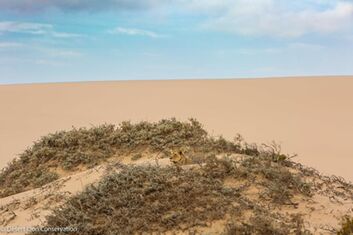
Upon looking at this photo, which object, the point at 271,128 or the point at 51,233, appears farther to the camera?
the point at 271,128

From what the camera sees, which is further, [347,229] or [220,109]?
[220,109]

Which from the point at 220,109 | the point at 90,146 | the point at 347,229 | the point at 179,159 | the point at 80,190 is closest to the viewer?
the point at 347,229

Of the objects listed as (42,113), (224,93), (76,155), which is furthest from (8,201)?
(224,93)

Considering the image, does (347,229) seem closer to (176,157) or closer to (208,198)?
(208,198)

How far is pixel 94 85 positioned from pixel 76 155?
24.6 meters

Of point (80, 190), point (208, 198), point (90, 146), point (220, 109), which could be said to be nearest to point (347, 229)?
point (208, 198)

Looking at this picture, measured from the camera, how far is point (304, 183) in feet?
20.0

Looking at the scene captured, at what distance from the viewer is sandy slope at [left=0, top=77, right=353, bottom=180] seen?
15.9m

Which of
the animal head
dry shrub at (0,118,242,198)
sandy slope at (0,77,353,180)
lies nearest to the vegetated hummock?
the animal head

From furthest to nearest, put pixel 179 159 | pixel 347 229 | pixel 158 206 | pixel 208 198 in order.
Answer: pixel 179 159 < pixel 208 198 < pixel 158 206 < pixel 347 229

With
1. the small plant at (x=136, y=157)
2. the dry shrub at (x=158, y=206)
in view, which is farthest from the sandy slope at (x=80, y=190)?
the small plant at (x=136, y=157)

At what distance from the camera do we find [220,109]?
73.1ft

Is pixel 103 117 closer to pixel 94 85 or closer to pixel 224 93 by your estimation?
pixel 224 93

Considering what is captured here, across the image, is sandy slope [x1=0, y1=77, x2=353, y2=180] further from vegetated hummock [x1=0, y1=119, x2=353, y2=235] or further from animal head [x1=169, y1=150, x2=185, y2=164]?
vegetated hummock [x1=0, y1=119, x2=353, y2=235]
